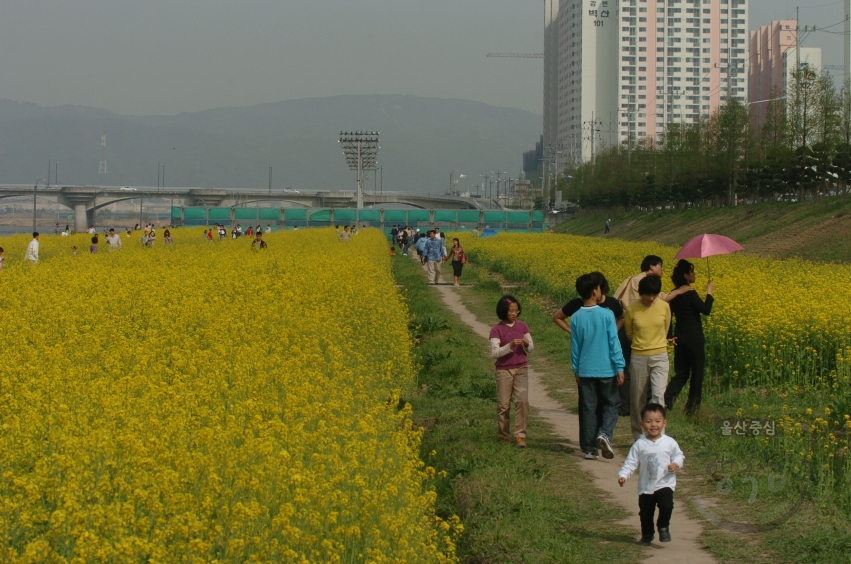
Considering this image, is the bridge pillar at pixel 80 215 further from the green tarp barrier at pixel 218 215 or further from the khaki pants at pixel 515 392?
the khaki pants at pixel 515 392

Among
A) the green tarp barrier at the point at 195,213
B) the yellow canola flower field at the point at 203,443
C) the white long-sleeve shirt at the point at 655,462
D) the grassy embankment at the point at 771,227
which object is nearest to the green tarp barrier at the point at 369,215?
the green tarp barrier at the point at 195,213

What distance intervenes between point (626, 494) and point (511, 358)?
5.95 ft

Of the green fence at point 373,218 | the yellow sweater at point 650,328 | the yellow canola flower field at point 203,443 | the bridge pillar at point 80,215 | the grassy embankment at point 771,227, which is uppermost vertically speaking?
the bridge pillar at point 80,215

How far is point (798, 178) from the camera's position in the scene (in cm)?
5706

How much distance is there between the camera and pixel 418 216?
9188 cm

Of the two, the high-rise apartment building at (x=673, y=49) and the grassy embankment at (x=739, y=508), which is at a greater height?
the high-rise apartment building at (x=673, y=49)

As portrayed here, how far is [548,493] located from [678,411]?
3.48 m

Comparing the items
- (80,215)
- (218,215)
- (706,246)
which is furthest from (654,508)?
(80,215)

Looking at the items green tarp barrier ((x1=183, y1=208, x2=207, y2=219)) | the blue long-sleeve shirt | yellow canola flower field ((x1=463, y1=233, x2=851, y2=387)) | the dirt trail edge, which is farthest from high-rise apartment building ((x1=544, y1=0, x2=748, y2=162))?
the blue long-sleeve shirt

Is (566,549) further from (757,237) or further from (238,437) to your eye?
(757,237)

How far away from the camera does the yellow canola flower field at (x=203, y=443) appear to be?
453cm

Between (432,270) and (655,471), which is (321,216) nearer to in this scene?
→ (432,270)

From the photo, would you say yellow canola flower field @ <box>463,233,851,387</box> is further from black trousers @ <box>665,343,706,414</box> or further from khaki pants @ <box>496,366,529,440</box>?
khaki pants @ <box>496,366,529,440</box>

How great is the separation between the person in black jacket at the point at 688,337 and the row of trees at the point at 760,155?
43.2 metres
